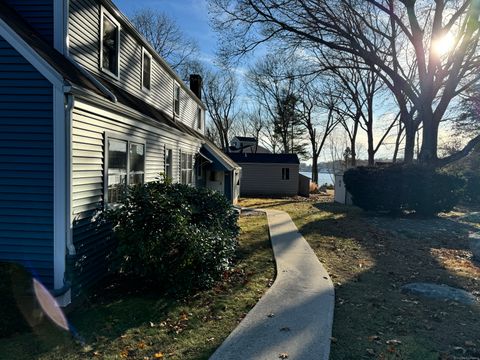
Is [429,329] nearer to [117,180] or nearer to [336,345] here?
[336,345]

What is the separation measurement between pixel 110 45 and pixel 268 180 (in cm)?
2376

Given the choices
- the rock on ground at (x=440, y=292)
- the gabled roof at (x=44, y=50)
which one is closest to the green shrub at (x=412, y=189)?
the rock on ground at (x=440, y=292)

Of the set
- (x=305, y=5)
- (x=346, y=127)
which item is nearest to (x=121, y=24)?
(x=305, y=5)

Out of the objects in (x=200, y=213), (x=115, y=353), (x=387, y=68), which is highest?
(x=387, y=68)

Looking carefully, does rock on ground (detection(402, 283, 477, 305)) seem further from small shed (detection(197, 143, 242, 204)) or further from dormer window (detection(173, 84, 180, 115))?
dormer window (detection(173, 84, 180, 115))

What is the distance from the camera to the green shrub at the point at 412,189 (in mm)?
16688

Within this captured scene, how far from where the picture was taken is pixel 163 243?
5941mm

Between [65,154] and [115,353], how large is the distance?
2740 millimetres

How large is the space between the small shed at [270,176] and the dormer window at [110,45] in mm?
22965

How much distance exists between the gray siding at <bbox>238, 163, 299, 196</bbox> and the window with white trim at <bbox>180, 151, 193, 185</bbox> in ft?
53.4

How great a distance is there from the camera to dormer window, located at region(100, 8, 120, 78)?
8042mm

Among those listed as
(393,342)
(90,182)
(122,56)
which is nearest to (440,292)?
(393,342)

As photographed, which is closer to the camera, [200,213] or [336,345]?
[336,345]

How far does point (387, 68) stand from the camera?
19688mm
